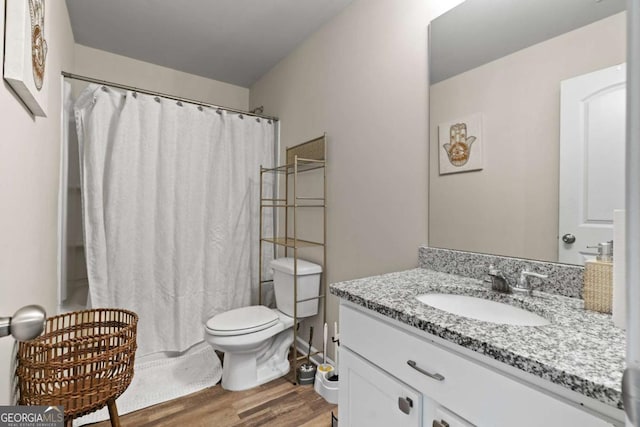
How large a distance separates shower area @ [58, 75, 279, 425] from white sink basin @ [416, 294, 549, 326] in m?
1.58

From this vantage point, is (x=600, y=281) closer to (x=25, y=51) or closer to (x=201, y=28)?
(x=25, y=51)

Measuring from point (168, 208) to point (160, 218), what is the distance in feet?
0.29

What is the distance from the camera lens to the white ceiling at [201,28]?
1.87 m

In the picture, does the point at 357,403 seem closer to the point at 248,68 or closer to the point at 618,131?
the point at 618,131

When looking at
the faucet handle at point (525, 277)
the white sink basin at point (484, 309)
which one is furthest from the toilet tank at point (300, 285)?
the faucet handle at point (525, 277)

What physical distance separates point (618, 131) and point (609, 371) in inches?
29.0

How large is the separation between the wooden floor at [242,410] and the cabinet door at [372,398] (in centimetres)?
61

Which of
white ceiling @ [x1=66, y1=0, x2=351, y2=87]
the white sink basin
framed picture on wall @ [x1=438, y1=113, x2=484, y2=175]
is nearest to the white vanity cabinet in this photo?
the white sink basin

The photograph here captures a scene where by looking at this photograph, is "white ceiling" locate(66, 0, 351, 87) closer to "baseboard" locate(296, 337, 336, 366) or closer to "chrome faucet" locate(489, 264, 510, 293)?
"chrome faucet" locate(489, 264, 510, 293)

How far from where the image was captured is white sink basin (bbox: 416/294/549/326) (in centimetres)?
93

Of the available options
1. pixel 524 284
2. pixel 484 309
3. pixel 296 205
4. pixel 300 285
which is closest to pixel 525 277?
pixel 524 284

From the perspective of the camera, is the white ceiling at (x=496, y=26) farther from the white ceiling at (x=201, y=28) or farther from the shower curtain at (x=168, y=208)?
the shower curtain at (x=168, y=208)

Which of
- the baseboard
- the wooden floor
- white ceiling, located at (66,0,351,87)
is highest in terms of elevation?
white ceiling, located at (66,0,351,87)

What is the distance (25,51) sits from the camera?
84 cm
